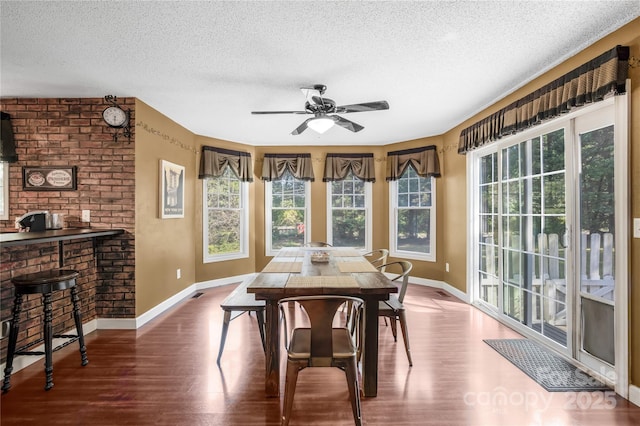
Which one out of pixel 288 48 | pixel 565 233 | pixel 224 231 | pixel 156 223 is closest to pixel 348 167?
pixel 224 231

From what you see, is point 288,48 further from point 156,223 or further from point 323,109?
point 156,223

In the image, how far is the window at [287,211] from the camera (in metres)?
5.98

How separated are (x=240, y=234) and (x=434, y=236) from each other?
11.0 ft

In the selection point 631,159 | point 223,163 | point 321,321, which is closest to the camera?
point 321,321

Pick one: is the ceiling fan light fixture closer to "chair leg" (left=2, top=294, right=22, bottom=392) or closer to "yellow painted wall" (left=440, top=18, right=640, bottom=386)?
"yellow painted wall" (left=440, top=18, right=640, bottom=386)

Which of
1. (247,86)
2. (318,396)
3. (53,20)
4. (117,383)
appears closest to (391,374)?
(318,396)

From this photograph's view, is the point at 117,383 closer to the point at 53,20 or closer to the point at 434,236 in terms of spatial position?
the point at 53,20

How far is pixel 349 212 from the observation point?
19.8 feet

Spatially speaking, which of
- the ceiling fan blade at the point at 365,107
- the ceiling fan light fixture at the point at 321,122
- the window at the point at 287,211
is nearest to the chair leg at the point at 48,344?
the ceiling fan light fixture at the point at 321,122

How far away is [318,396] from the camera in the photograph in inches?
89.2

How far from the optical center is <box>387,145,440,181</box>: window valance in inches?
207

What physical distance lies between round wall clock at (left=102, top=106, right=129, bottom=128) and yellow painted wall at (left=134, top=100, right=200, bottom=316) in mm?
159

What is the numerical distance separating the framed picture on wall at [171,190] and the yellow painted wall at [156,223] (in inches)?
2.7

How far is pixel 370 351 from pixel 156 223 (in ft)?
10.0
